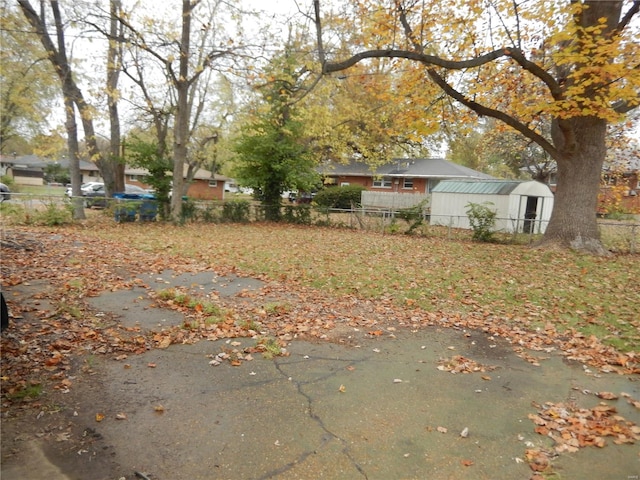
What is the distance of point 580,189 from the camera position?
12.1 metres

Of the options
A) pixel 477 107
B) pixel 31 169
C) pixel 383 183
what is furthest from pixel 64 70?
pixel 31 169

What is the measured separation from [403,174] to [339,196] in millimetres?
7911

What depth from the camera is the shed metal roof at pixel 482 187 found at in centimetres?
2030

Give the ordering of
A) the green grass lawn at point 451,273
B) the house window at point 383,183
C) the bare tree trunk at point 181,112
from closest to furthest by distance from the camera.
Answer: the green grass lawn at point 451,273, the bare tree trunk at point 181,112, the house window at point 383,183

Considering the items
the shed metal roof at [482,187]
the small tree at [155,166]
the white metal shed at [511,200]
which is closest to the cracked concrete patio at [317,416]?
the white metal shed at [511,200]

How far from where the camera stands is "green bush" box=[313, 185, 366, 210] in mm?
31719

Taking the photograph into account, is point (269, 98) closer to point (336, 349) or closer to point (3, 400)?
point (336, 349)

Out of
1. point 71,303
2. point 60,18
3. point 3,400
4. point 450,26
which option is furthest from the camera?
point 60,18

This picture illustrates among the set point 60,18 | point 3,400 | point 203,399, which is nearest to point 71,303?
point 3,400

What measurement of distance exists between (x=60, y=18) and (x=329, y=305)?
17.3 meters

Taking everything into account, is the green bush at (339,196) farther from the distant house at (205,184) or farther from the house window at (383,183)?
the distant house at (205,184)

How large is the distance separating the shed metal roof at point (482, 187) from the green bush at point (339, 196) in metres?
9.45

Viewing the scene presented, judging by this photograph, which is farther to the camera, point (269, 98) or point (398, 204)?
point (398, 204)

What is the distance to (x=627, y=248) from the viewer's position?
526 inches
